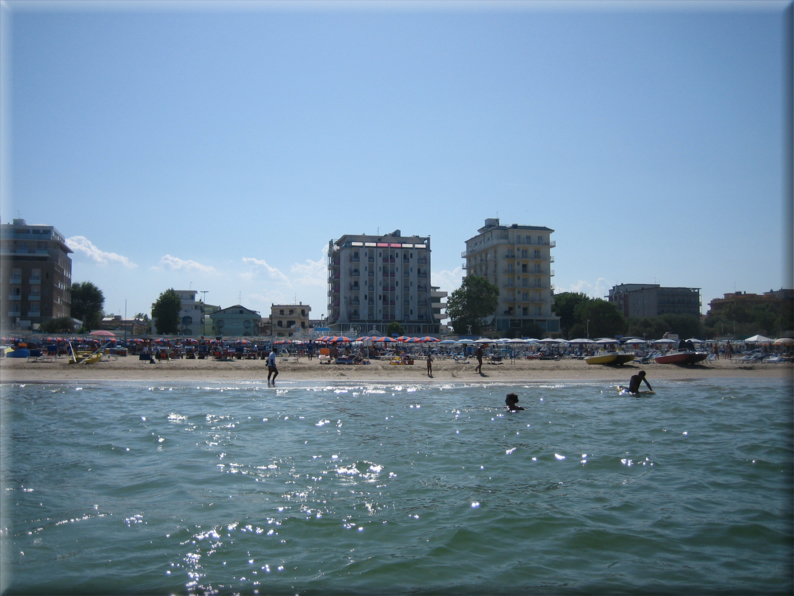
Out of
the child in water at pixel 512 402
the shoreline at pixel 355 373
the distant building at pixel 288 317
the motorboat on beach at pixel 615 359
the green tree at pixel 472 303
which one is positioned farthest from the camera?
the distant building at pixel 288 317

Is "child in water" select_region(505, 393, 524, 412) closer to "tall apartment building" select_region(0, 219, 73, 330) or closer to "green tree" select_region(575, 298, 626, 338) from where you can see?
"tall apartment building" select_region(0, 219, 73, 330)

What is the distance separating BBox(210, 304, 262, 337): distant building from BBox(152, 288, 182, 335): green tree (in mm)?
10094

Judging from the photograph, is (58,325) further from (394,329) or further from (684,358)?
(684,358)

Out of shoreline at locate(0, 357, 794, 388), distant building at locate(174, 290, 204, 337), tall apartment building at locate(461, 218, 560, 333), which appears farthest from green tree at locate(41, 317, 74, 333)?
tall apartment building at locate(461, 218, 560, 333)

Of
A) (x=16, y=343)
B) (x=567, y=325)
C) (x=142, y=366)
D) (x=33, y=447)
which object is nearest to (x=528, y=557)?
(x=33, y=447)

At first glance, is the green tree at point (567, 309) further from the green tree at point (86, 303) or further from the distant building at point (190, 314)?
the green tree at point (86, 303)

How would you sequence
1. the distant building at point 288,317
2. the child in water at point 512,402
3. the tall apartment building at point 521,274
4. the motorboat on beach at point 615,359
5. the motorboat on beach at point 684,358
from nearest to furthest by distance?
the child in water at point 512,402 < the motorboat on beach at point 615,359 < the motorboat on beach at point 684,358 < the tall apartment building at point 521,274 < the distant building at point 288,317

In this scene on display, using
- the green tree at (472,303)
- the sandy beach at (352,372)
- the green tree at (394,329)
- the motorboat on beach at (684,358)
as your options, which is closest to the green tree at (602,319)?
the green tree at (472,303)

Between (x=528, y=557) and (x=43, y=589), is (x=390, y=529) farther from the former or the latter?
(x=43, y=589)

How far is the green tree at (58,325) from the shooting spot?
5077 centimetres

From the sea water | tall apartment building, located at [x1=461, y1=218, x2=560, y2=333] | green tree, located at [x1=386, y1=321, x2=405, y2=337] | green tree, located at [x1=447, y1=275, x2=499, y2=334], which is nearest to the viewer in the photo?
the sea water

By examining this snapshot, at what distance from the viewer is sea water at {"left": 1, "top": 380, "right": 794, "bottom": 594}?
6184 mm

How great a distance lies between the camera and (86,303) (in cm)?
7506

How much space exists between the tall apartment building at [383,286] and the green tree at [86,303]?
33.5 meters
